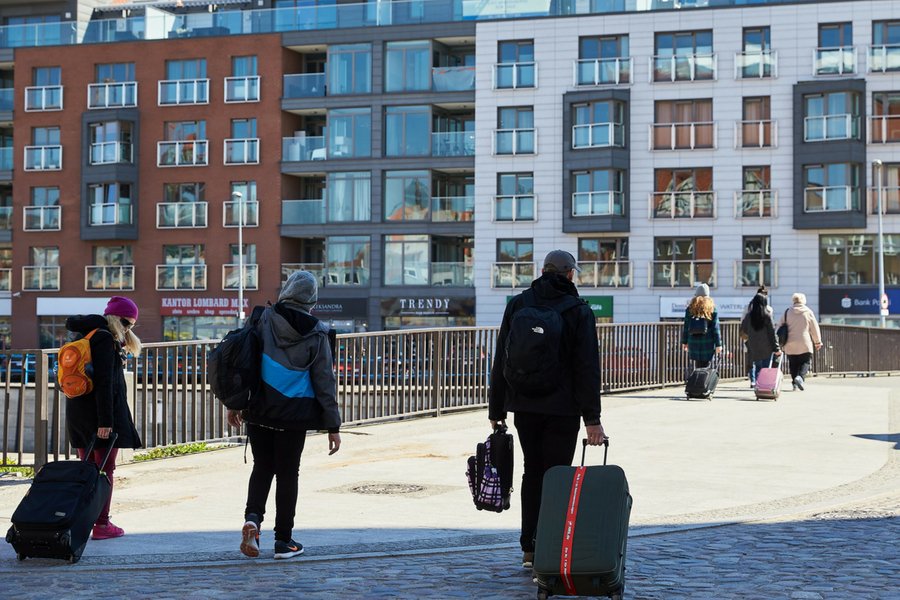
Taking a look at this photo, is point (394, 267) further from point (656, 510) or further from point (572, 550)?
point (572, 550)

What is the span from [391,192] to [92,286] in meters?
14.4

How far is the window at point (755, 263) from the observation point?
5266 centimetres

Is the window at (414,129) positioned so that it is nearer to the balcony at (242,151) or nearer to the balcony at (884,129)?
the balcony at (242,151)

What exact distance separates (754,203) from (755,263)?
2.33m

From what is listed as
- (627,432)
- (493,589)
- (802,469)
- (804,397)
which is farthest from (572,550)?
(804,397)

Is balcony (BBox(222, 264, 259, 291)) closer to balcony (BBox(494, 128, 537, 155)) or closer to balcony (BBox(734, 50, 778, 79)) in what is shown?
balcony (BBox(494, 128, 537, 155))

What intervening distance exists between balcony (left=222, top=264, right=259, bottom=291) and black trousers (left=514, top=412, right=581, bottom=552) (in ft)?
168

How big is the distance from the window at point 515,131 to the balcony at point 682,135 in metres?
4.90

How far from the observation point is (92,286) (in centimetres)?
6044

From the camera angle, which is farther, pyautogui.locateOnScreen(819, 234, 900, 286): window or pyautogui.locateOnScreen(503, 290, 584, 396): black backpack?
pyautogui.locateOnScreen(819, 234, 900, 286): window

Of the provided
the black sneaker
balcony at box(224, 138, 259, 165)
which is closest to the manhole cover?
the black sneaker

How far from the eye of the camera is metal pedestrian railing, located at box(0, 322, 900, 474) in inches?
471

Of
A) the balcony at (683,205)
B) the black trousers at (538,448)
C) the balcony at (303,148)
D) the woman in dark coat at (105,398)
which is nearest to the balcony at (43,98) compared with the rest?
the balcony at (303,148)

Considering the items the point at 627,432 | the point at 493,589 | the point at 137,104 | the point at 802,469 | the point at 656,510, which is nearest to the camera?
the point at 493,589
